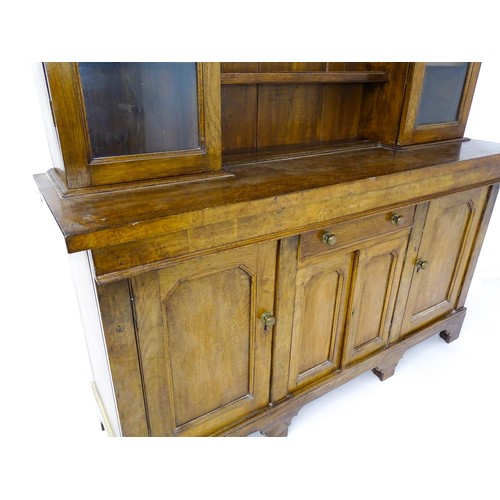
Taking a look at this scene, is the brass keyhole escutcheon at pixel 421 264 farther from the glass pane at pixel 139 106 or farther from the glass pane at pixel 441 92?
the glass pane at pixel 139 106

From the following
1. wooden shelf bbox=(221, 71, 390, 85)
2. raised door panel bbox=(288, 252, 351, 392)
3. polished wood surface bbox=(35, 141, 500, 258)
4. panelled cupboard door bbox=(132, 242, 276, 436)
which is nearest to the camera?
polished wood surface bbox=(35, 141, 500, 258)

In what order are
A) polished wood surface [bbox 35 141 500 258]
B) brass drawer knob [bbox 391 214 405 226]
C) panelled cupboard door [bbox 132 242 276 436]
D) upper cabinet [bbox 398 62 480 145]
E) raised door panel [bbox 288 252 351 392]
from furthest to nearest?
upper cabinet [bbox 398 62 480 145] → brass drawer knob [bbox 391 214 405 226] → raised door panel [bbox 288 252 351 392] → panelled cupboard door [bbox 132 242 276 436] → polished wood surface [bbox 35 141 500 258]

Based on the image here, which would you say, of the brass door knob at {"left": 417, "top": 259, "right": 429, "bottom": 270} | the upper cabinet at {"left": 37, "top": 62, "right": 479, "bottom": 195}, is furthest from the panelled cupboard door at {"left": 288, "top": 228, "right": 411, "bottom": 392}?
the upper cabinet at {"left": 37, "top": 62, "right": 479, "bottom": 195}

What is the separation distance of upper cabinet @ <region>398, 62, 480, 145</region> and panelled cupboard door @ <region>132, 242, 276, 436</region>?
2.79 ft

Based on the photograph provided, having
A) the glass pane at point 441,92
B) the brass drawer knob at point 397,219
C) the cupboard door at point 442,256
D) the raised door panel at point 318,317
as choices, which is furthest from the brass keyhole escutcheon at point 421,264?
the glass pane at point 441,92

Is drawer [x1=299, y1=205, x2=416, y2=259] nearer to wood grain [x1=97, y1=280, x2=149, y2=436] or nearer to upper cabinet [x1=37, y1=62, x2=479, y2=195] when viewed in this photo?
upper cabinet [x1=37, y1=62, x2=479, y2=195]

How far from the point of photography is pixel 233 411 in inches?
49.5

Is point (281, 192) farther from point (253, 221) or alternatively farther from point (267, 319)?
point (267, 319)

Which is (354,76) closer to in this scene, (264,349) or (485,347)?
(264,349)

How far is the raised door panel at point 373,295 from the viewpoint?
1395 millimetres

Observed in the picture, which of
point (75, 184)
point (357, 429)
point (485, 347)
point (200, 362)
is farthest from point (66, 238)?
point (485, 347)

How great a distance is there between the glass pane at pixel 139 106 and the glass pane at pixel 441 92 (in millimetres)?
980

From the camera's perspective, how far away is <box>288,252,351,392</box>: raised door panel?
1.26 metres
